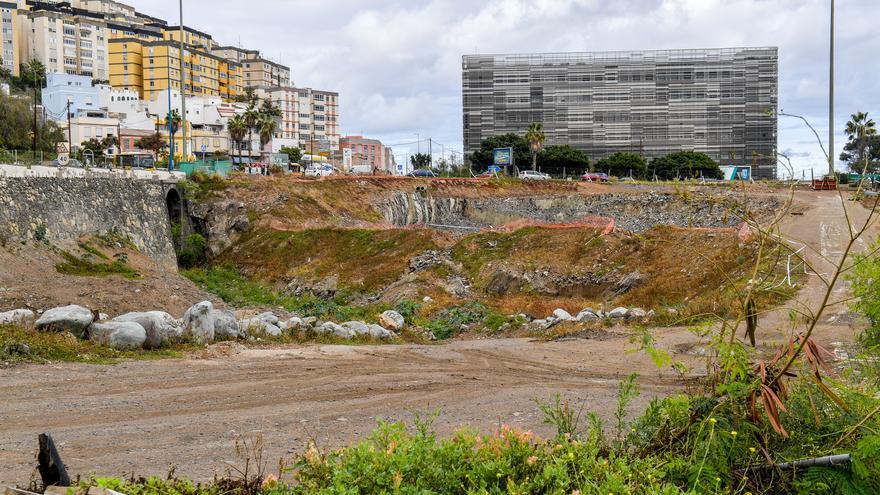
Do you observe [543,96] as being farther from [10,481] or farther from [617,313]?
[10,481]

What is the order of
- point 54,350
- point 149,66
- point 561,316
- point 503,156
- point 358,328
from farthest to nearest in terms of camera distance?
point 149,66, point 503,156, point 561,316, point 358,328, point 54,350

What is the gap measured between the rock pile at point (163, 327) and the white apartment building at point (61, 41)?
513 ft

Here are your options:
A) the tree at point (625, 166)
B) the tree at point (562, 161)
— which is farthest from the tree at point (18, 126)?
the tree at point (625, 166)

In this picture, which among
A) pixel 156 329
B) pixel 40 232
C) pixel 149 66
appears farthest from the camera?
pixel 149 66

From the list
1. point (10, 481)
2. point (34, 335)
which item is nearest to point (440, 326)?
point (34, 335)

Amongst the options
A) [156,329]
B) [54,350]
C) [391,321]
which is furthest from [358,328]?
[54,350]

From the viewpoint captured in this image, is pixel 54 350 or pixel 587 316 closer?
pixel 54 350

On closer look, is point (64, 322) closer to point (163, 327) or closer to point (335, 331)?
point (163, 327)

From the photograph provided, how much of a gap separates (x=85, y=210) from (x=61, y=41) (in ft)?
462

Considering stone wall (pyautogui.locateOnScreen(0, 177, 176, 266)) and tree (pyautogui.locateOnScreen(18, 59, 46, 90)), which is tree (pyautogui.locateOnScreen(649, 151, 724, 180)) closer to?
stone wall (pyautogui.locateOnScreen(0, 177, 176, 266))

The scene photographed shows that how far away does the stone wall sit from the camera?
30469mm

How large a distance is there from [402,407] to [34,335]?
29.4 ft

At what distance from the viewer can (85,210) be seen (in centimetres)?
3569

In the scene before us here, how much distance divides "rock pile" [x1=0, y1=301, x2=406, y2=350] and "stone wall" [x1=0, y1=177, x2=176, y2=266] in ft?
44.0
